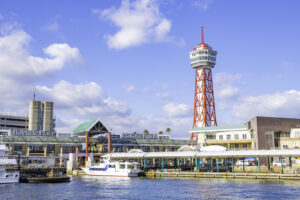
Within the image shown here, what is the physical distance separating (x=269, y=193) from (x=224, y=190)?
8173 millimetres

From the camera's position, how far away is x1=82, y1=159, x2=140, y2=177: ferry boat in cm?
10029

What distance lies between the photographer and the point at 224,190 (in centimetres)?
6512

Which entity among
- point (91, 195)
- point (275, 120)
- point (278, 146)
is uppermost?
point (275, 120)

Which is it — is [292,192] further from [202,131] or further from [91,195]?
[202,131]

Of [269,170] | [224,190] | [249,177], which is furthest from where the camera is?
[269,170]

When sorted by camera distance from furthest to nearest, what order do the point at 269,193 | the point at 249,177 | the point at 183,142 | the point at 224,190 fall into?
the point at 183,142
the point at 249,177
the point at 224,190
the point at 269,193

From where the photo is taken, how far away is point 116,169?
103 metres

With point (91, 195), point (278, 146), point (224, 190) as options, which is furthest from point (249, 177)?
point (91, 195)

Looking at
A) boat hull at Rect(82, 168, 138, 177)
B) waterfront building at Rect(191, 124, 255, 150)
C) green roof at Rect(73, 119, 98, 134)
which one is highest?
green roof at Rect(73, 119, 98, 134)

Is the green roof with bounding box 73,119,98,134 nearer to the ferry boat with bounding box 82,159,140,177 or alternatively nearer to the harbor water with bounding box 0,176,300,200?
the ferry boat with bounding box 82,159,140,177

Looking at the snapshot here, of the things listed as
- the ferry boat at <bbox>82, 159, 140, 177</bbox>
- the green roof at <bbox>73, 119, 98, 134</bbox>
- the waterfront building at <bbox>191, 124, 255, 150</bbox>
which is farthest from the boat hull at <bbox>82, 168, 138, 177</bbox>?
the waterfront building at <bbox>191, 124, 255, 150</bbox>

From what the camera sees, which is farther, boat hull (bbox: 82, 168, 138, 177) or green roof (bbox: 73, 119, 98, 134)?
green roof (bbox: 73, 119, 98, 134)

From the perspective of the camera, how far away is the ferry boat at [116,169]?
10029 cm

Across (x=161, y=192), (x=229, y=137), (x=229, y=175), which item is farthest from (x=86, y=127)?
(x=161, y=192)
